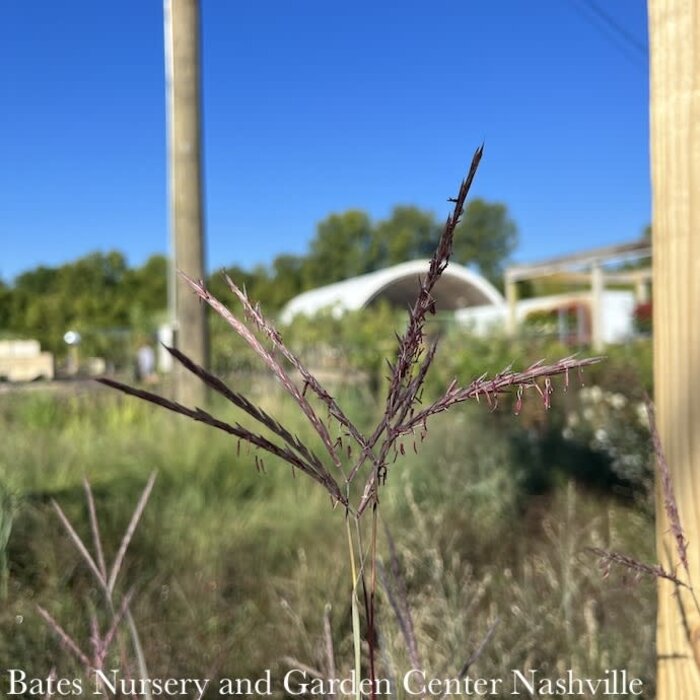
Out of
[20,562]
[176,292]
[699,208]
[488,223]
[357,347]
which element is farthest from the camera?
[488,223]

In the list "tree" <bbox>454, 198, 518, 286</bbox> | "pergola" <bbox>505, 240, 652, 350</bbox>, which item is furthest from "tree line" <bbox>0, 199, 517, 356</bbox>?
"pergola" <bbox>505, 240, 652, 350</bbox>

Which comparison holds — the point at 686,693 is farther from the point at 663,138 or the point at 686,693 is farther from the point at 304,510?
the point at 304,510

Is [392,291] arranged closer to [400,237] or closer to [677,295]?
[400,237]

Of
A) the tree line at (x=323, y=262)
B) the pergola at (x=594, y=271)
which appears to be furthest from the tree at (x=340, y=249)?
the pergola at (x=594, y=271)

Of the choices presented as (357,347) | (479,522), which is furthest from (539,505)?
(357,347)

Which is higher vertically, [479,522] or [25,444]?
[25,444]

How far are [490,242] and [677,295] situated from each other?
50.1 meters

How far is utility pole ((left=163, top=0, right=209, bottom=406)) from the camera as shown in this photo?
5.66 meters

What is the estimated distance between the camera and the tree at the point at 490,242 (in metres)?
45.8

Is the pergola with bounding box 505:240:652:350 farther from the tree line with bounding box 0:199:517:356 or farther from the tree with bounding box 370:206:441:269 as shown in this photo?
the tree with bounding box 370:206:441:269

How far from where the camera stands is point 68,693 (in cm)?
176

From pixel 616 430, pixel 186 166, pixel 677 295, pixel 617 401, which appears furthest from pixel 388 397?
pixel 186 166

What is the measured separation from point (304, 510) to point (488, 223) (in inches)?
1753

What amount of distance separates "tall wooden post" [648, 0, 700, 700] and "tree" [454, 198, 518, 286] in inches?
1705
